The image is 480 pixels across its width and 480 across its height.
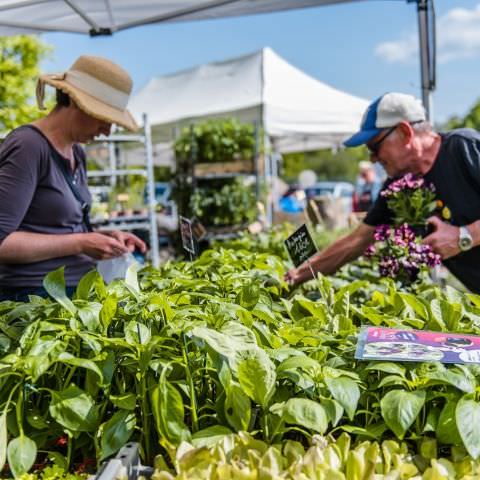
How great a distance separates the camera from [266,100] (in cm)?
889

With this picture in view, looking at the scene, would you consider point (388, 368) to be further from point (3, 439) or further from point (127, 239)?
point (127, 239)

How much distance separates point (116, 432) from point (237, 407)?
203 mm

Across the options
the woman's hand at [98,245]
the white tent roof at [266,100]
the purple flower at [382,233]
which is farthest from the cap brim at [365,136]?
the white tent roof at [266,100]

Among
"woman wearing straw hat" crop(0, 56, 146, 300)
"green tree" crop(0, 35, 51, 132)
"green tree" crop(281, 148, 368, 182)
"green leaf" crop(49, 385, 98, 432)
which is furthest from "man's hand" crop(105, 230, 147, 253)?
"green tree" crop(281, 148, 368, 182)

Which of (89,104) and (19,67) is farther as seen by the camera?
(19,67)

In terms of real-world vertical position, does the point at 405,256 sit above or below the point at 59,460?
above

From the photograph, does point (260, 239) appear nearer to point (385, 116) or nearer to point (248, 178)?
point (385, 116)

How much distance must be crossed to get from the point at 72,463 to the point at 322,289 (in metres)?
0.81

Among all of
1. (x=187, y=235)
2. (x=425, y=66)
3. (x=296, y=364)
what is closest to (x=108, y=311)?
(x=296, y=364)

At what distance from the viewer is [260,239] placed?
317 centimetres

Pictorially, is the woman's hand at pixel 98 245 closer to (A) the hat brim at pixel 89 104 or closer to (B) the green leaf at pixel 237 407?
(A) the hat brim at pixel 89 104

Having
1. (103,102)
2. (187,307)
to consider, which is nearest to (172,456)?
(187,307)

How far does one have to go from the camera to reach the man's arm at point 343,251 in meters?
2.30

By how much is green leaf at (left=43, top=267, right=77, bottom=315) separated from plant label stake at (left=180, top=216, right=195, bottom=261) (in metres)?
0.81
